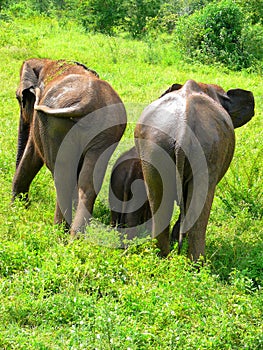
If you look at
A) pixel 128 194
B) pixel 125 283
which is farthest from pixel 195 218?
pixel 128 194

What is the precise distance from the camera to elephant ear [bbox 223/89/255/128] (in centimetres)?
571

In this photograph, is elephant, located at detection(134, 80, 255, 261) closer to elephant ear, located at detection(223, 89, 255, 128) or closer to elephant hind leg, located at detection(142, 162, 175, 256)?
elephant hind leg, located at detection(142, 162, 175, 256)

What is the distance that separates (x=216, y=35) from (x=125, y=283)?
439 inches

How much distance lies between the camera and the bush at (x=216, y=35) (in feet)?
46.7

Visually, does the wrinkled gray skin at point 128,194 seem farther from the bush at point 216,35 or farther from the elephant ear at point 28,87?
the bush at point 216,35

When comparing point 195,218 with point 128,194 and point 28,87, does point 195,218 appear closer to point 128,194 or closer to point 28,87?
point 128,194

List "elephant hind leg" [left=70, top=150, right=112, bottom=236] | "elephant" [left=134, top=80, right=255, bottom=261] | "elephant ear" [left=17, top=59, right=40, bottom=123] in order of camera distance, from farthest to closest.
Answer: "elephant ear" [left=17, top=59, right=40, bottom=123] < "elephant hind leg" [left=70, top=150, right=112, bottom=236] < "elephant" [left=134, top=80, right=255, bottom=261]

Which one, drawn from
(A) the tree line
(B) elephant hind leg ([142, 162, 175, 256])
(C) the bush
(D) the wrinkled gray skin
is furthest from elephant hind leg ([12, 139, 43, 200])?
(C) the bush

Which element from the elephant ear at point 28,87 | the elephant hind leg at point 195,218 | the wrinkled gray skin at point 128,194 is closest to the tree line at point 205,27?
the elephant ear at point 28,87

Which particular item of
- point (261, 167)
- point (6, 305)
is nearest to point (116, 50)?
point (261, 167)

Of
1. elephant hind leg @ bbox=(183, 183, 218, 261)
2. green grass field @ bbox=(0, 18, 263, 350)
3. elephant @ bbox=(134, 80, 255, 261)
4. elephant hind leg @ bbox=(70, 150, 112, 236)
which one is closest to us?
green grass field @ bbox=(0, 18, 263, 350)

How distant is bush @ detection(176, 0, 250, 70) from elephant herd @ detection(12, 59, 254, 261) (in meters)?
8.37

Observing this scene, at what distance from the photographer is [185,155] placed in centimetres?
456

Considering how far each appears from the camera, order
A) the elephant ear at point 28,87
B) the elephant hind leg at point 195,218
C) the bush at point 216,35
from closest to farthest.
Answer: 1. the elephant hind leg at point 195,218
2. the elephant ear at point 28,87
3. the bush at point 216,35
